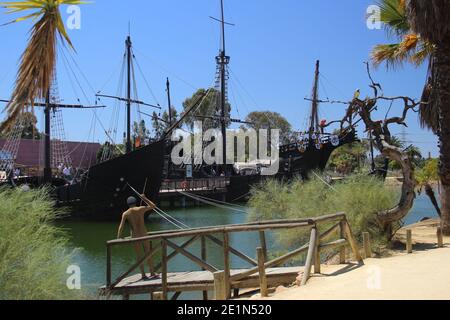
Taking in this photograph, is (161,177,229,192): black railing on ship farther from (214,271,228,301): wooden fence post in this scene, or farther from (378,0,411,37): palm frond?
(214,271,228,301): wooden fence post

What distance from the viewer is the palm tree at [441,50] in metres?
11.3

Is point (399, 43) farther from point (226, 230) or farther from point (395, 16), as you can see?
point (226, 230)

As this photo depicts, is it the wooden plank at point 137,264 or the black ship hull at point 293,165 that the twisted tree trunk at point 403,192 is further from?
the black ship hull at point 293,165

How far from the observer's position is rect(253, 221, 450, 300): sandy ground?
583cm

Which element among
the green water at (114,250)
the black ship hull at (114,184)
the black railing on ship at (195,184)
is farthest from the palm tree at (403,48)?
the black railing on ship at (195,184)

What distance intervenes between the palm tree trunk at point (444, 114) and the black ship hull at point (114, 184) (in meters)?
18.8

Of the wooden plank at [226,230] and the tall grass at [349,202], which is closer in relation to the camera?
the wooden plank at [226,230]

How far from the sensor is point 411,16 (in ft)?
38.7

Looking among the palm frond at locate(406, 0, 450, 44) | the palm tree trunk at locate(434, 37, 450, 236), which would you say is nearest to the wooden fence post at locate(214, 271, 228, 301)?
the palm tree trunk at locate(434, 37, 450, 236)
